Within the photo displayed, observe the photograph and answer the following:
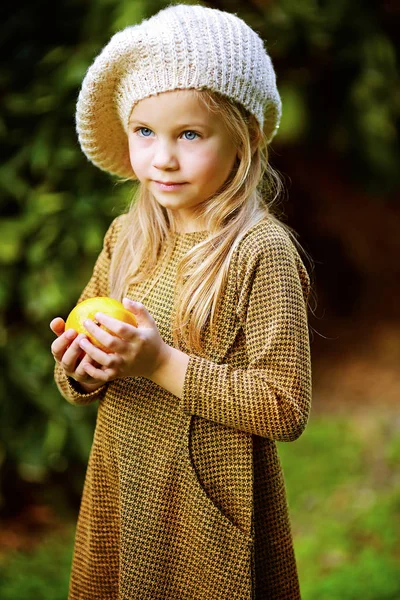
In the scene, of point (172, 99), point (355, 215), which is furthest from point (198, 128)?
point (355, 215)

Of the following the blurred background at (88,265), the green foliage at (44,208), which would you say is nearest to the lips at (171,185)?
the blurred background at (88,265)

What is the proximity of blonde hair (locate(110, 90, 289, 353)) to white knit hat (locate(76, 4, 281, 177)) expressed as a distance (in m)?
0.05

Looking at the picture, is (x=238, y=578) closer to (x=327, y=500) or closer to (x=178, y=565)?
(x=178, y=565)

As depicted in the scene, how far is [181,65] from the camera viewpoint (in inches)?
72.1

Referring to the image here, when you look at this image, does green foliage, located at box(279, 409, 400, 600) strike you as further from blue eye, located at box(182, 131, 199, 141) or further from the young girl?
blue eye, located at box(182, 131, 199, 141)

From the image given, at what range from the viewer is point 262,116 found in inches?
79.0

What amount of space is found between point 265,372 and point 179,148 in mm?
574

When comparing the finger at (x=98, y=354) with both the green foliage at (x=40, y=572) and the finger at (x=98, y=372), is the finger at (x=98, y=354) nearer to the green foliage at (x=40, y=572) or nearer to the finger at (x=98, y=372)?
the finger at (x=98, y=372)

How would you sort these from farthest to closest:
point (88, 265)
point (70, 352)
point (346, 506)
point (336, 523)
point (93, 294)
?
point (346, 506) → point (336, 523) → point (88, 265) → point (93, 294) → point (70, 352)

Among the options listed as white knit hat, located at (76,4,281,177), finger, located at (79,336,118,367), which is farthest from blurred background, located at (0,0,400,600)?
finger, located at (79,336,118,367)

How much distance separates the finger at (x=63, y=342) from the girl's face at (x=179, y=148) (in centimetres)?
41

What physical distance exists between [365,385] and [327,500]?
1.76 meters

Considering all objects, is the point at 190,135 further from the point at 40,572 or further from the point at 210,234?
the point at 40,572

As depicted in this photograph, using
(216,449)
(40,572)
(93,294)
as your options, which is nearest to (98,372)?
(216,449)
